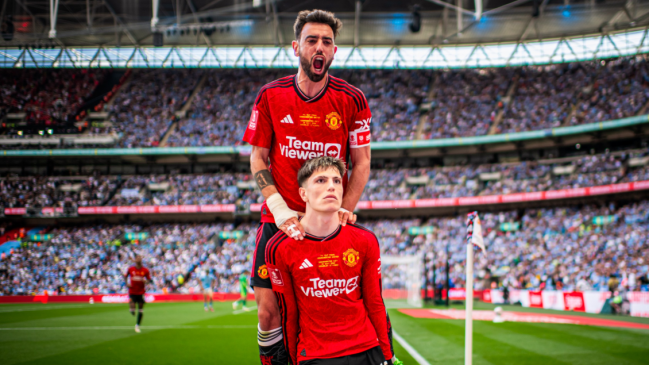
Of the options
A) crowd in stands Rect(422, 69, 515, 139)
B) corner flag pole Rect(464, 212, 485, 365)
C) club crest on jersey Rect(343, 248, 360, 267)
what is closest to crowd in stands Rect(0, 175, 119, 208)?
crowd in stands Rect(422, 69, 515, 139)

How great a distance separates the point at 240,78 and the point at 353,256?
1689 inches

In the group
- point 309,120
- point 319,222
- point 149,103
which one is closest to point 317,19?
point 309,120

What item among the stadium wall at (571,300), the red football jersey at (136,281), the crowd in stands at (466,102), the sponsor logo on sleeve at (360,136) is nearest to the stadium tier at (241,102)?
the crowd in stands at (466,102)

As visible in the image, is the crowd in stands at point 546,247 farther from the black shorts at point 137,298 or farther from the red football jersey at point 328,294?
the red football jersey at point 328,294

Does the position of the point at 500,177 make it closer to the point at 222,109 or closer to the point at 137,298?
the point at 222,109

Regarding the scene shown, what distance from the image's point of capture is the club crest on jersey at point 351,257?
378 centimetres

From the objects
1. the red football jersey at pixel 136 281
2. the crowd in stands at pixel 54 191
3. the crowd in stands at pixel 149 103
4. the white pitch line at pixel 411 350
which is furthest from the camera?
the crowd in stands at pixel 149 103

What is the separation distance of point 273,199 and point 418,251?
2915 cm

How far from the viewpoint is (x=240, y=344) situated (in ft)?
32.8

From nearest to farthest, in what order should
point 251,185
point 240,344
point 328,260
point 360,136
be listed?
point 328,260
point 360,136
point 240,344
point 251,185

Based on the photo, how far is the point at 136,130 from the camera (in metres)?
40.6

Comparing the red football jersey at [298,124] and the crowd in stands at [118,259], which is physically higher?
the red football jersey at [298,124]

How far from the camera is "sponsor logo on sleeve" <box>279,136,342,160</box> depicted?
408 cm

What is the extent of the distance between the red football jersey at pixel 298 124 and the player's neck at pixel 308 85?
36 millimetres
